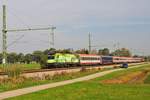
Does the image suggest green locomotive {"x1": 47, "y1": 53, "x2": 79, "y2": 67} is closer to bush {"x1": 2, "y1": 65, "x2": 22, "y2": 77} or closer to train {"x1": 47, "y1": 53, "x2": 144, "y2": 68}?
train {"x1": 47, "y1": 53, "x2": 144, "y2": 68}

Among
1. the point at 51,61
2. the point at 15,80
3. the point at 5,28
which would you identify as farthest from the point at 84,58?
the point at 15,80

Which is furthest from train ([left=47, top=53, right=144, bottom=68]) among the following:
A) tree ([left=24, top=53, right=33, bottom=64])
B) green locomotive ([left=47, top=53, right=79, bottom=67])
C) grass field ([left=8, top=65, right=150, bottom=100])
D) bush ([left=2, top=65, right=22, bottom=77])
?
tree ([left=24, top=53, right=33, bottom=64])

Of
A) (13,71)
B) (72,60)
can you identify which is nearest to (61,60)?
(72,60)

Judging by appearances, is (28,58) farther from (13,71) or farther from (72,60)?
(13,71)

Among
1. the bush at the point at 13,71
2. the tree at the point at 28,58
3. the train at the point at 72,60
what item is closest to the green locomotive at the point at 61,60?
the train at the point at 72,60

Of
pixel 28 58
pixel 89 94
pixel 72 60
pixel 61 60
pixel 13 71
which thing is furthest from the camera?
pixel 28 58

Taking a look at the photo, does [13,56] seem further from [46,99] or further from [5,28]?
[46,99]

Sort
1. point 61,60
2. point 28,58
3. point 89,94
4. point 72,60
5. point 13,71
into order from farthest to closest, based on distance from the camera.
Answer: point 28,58 < point 72,60 < point 61,60 < point 13,71 < point 89,94

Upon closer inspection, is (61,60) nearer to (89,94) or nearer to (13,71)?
(13,71)

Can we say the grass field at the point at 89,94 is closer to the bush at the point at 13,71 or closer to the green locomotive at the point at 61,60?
the bush at the point at 13,71

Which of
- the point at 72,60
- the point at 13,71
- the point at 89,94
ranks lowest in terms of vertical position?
the point at 89,94

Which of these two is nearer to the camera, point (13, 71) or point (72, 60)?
point (13, 71)

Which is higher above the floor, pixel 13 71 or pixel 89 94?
pixel 13 71

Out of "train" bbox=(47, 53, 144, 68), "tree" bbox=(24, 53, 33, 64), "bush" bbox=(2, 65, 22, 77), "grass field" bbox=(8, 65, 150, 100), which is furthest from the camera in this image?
"tree" bbox=(24, 53, 33, 64)
